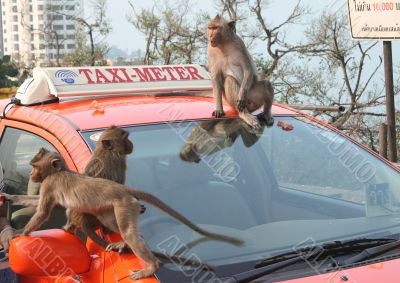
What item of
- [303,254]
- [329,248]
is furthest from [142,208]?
[329,248]

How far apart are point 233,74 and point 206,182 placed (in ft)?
4.89

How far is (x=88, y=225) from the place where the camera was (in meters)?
2.34

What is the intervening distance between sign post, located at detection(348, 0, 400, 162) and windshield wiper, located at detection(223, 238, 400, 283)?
3598 millimetres

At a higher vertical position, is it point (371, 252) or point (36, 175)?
point (36, 175)

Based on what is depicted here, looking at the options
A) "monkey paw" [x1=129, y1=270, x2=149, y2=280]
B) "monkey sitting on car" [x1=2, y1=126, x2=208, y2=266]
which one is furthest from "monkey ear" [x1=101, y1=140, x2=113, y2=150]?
"monkey paw" [x1=129, y1=270, x2=149, y2=280]

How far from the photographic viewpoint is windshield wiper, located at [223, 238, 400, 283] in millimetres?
2104

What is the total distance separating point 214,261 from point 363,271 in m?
0.52

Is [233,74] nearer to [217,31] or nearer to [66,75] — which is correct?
[217,31]

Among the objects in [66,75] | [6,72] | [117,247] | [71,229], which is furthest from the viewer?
[6,72]

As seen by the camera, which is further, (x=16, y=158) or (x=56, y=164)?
(x=16, y=158)

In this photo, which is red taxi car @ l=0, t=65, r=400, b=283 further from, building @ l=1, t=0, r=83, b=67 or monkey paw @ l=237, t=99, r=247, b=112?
building @ l=1, t=0, r=83, b=67

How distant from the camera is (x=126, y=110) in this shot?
2943 millimetres

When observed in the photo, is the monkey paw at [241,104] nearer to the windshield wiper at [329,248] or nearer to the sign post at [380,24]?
the windshield wiper at [329,248]

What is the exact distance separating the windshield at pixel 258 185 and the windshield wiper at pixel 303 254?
0.06 m
